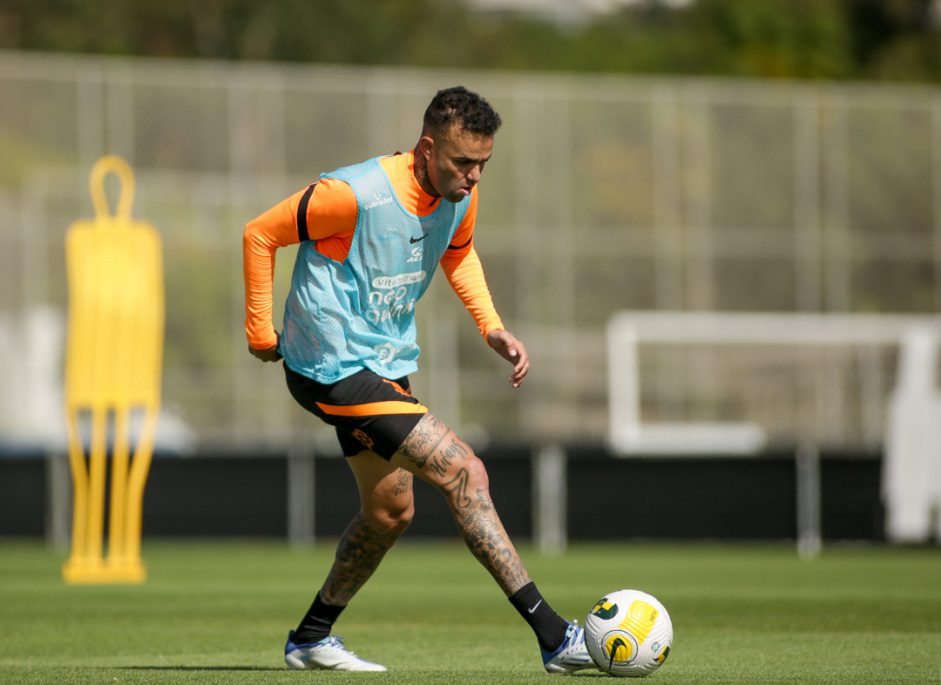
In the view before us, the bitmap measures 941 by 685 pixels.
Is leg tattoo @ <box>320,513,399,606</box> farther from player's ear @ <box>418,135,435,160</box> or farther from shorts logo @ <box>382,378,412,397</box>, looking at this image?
player's ear @ <box>418,135,435,160</box>

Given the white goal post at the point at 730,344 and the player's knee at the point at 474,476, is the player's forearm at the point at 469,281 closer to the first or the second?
the player's knee at the point at 474,476

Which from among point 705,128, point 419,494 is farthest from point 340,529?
point 705,128

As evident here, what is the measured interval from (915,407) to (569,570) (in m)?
5.96

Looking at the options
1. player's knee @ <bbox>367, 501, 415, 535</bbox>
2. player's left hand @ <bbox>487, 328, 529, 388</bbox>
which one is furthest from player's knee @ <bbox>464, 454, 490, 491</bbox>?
player's knee @ <bbox>367, 501, 415, 535</bbox>

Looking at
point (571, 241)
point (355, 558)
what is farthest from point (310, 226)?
point (571, 241)

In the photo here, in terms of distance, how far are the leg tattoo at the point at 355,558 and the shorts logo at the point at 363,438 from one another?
430mm

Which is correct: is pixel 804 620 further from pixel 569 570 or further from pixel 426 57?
pixel 426 57

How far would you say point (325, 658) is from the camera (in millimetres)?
5723

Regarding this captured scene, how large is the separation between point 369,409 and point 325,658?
1106mm

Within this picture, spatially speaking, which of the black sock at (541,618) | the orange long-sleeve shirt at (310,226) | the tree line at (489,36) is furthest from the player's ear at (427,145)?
the tree line at (489,36)

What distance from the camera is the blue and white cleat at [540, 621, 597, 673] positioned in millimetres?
5078

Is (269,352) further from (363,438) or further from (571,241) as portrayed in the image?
(571,241)

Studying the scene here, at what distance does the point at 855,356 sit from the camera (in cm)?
2364

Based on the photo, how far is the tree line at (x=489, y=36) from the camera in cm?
3900
